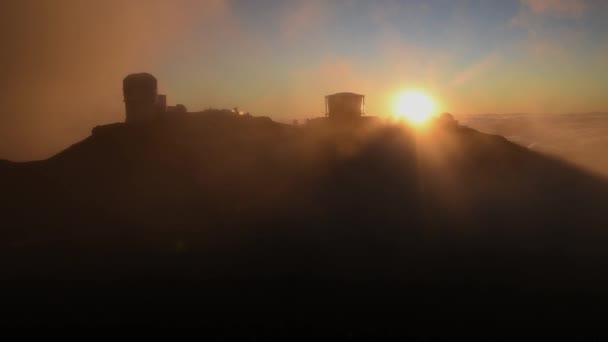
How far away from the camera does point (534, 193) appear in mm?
27234

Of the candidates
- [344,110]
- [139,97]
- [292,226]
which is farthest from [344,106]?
[292,226]

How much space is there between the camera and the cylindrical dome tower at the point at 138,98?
3484 cm

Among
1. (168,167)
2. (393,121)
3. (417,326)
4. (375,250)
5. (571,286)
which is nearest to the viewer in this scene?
(417,326)

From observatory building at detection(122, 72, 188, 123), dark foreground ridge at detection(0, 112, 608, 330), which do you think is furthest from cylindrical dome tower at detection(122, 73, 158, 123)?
dark foreground ridge at detection(0, 112, 608, 330)

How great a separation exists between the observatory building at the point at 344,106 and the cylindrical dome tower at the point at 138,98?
657 inches

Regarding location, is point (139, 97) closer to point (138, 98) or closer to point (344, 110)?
point (138, 98)

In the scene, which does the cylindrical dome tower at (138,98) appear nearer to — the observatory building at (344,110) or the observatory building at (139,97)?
the observatory building at (139,97)

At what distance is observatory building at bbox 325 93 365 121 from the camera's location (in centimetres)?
4194

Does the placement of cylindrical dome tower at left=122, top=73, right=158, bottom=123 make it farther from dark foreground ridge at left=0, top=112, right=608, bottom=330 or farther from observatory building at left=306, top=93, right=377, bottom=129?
observatory building at left=306, top=93, right=377, bottom=129

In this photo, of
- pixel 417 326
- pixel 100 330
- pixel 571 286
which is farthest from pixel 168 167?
pixel 571 286

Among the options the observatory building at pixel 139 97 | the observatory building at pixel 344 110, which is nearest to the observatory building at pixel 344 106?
the observatory building at pixel 344 110

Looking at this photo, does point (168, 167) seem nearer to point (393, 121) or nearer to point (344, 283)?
point (344, 283)

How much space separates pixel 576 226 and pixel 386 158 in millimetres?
12609

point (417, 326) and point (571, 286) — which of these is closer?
point (417, 326)
